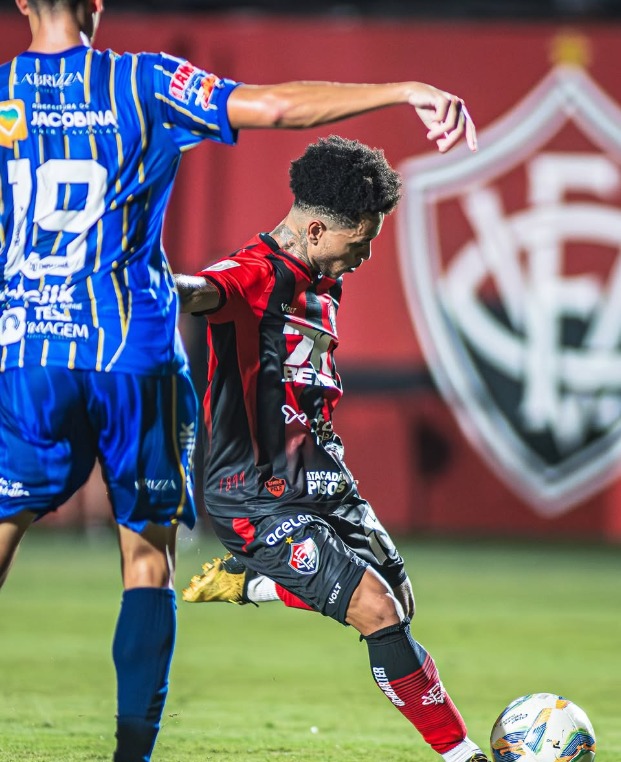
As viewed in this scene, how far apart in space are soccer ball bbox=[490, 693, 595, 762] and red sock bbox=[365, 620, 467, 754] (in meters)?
0.29

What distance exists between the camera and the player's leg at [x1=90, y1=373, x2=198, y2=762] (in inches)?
132

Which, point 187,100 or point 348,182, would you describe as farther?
point 348,182

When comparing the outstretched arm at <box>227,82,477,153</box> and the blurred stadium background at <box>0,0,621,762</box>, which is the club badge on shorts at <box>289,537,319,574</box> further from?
the blurred stadium background at <box>0,0,621,762</box>

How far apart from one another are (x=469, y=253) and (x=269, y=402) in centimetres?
959

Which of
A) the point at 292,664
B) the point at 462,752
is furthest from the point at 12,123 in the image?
the point at 292,664

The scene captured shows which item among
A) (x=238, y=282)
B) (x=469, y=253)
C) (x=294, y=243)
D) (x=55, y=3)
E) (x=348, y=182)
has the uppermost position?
(x=55, y=3)

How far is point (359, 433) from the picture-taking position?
1396cm

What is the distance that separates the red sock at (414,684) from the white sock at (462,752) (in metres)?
0.01

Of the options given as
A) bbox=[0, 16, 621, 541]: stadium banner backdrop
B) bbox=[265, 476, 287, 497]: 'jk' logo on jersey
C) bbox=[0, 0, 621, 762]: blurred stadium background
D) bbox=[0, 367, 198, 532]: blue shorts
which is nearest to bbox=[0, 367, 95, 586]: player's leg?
bbox=[0, 367, 198, 532]: blue shorts

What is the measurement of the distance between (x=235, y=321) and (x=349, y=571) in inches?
36.0

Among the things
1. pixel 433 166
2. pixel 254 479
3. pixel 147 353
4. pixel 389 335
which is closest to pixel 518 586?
pixel 389 335

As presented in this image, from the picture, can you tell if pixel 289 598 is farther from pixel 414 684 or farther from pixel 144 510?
pixel 144 510

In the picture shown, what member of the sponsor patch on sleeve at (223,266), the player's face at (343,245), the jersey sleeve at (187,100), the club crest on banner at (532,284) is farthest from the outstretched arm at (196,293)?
the club crest on banner at (532,284)

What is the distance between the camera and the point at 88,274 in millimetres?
3363
